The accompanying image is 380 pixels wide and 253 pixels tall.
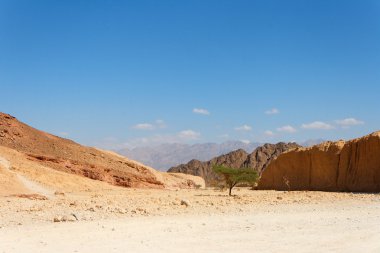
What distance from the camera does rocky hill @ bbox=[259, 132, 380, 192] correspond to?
31.8 metres

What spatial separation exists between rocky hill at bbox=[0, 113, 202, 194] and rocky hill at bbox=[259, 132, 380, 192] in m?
17.6

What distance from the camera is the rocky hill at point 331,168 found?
3181 cm

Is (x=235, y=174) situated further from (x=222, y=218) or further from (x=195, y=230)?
(x=195, y=230)

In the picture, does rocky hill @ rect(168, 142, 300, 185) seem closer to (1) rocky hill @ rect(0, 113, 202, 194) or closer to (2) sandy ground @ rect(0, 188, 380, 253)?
(1) rocky hill @ rect(0, 113, 202, 194)

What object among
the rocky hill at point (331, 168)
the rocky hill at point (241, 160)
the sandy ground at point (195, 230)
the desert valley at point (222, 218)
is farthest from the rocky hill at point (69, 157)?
the rocky hill at point (241, 160)

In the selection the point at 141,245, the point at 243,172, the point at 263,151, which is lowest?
the point at 141,245

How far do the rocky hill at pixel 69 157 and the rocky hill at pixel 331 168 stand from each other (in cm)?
1762

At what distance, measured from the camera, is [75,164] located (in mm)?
49125

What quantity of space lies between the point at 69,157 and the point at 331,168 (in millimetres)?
30774

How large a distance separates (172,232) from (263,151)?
92106 millimetres

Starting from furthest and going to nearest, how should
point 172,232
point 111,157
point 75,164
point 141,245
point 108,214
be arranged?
point 111,157, point 75,164, point 108,214, point 172,232, point 141,245

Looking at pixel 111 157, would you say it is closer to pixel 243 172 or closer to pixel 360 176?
pixel 243 172

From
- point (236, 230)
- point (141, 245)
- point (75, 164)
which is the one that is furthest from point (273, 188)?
point (141, 245)

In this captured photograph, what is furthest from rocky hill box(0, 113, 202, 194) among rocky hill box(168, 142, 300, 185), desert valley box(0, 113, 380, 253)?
rocky hill box(168, 142, 300, 185)
